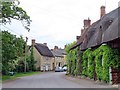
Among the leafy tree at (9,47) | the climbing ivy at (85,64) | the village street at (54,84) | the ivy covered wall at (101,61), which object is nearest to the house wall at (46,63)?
the leafy tree at (9,47)

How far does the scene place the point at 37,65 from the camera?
9519 cm

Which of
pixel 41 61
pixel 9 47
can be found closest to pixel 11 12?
pixel 9 47

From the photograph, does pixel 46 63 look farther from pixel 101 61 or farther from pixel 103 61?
pixel 103 61

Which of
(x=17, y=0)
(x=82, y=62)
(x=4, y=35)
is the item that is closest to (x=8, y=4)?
(x=17, y=0)

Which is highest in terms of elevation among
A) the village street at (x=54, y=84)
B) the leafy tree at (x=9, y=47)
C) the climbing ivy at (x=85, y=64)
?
the leafy tree at (x=9, y=47)

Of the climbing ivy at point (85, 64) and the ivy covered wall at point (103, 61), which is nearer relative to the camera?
the ivy covered wall at point (103, 61)

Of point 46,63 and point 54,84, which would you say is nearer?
point 54,84

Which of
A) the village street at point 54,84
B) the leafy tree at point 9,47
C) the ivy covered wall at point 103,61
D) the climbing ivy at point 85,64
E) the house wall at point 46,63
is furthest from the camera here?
the house wall at point 46,63

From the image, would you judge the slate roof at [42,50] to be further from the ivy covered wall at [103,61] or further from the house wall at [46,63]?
the ivy covered wall at [103,61]

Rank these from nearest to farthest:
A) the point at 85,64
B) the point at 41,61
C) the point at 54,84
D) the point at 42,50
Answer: the point at 54,84 < the point at 85,64 < the point at 41,61 < the point at 42,50

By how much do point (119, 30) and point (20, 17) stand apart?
68.4 feet

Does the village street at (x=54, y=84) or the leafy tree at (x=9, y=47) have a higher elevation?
the leafy tree at (x=9, y=47)

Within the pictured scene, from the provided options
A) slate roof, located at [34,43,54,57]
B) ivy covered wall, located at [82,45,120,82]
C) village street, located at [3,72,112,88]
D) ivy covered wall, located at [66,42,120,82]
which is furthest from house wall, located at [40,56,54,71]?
ivy covered wall, located at [82,45,120,82]

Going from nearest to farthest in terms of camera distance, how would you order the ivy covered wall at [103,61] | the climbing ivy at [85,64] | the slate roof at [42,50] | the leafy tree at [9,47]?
the ivy covered wall at [103,61]
the climbing ivy at [85,64]
the leafy tree at [9,47]
the slate roof at [42,50]
